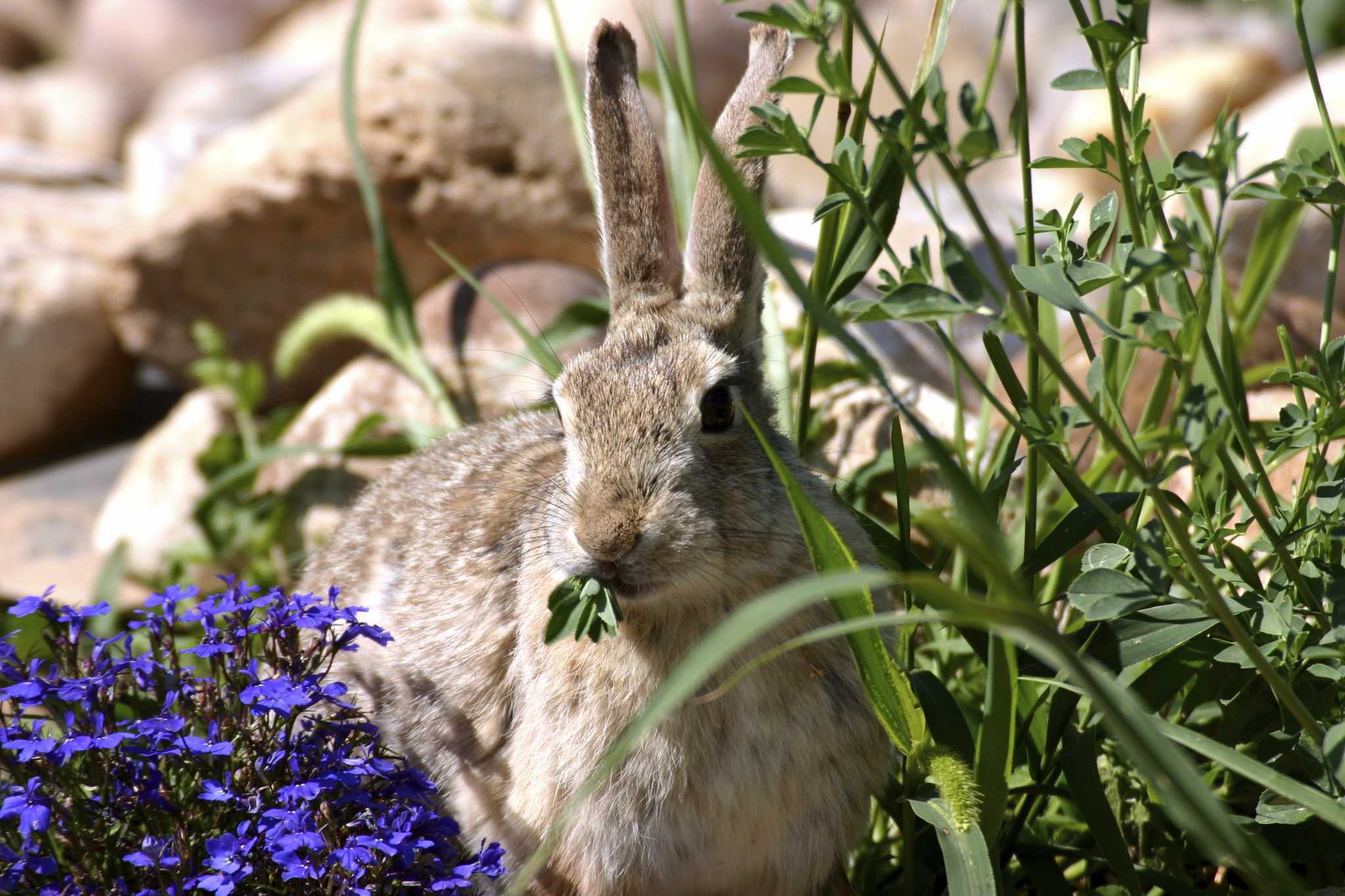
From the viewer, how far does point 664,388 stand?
9.28ft

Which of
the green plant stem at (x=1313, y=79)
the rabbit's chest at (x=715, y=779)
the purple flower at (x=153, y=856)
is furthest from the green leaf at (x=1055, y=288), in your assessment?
the purple flower at (x=153, y=856)

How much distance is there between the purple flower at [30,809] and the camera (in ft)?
7.91

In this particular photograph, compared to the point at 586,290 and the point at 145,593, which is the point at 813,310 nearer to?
the point at 586,290

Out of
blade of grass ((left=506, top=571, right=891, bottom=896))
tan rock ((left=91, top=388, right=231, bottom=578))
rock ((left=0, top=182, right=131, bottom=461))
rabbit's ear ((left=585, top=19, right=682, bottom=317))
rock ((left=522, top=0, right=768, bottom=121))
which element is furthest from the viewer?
rock ((left=522, top=0, right=768, bottom=121))

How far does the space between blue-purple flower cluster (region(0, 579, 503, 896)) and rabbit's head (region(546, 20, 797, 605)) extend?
2.17 feet

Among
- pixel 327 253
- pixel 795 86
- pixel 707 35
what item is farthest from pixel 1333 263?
pixel 707 35

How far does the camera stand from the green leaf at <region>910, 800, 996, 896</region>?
7.75 ft

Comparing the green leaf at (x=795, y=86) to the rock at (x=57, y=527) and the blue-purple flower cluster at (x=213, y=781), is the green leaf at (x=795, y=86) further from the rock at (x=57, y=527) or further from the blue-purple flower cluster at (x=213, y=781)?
the rock at (x=57, y=527)

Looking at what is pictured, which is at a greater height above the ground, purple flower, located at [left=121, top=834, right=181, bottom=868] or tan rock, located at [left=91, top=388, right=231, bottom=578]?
purple flower, located at [left=121, top=834, right=181, bottom=868]

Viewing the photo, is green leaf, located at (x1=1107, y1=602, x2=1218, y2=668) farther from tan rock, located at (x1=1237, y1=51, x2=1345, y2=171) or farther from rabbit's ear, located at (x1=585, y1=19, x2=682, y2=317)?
tan rock, located at (x1=1237, y1=51, x2=1345, y2=171)

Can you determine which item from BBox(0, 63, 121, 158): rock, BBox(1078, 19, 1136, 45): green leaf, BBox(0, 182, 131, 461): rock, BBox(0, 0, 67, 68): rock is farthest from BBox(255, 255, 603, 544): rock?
BBox(0, 0, 67, 68): rock

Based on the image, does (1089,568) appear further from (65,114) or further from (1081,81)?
(65,114)

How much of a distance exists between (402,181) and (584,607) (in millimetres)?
4733

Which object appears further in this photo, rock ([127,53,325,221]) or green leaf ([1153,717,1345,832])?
rock ([127,53,325,221])
